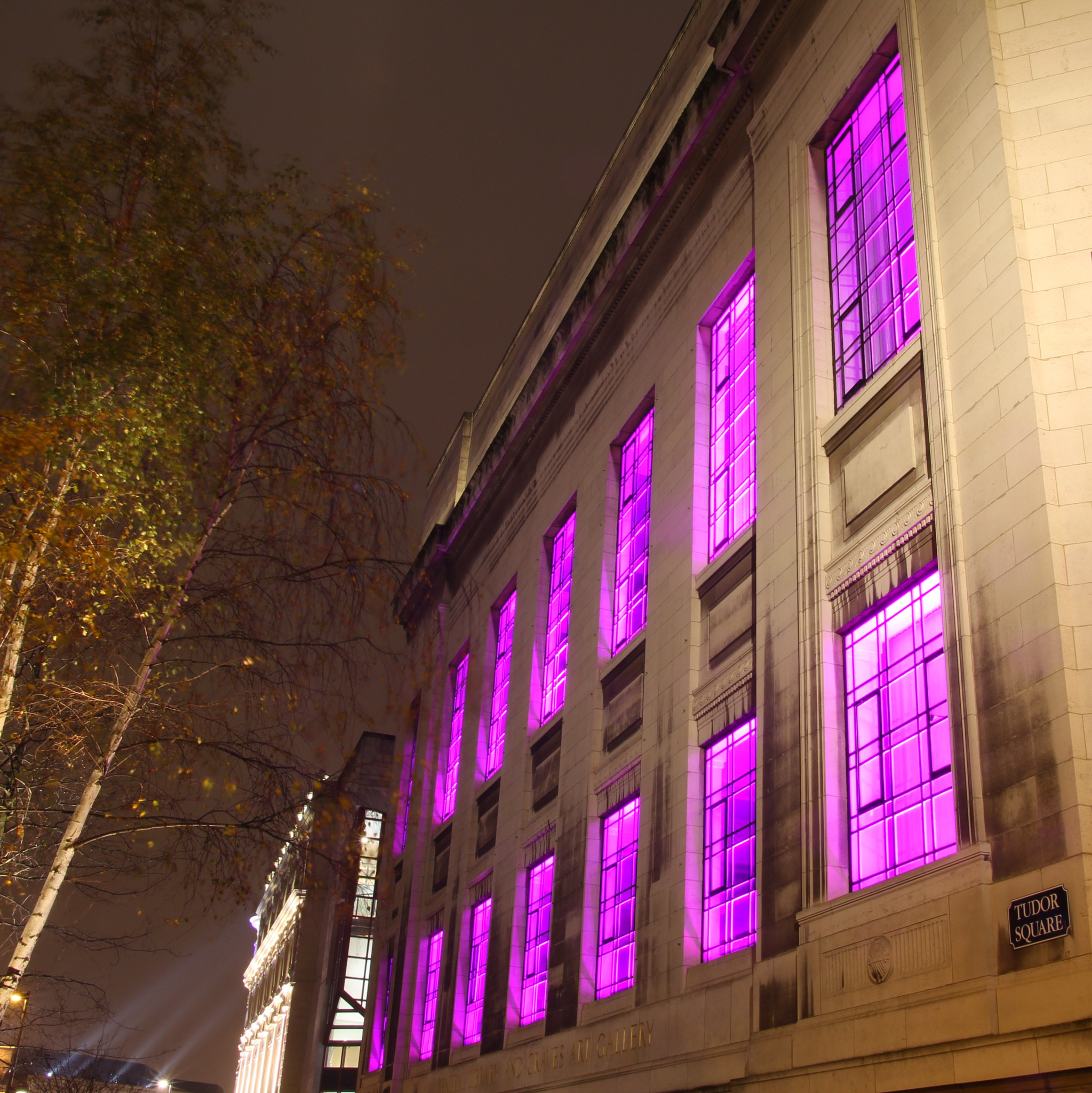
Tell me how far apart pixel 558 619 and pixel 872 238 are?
41.1 ft

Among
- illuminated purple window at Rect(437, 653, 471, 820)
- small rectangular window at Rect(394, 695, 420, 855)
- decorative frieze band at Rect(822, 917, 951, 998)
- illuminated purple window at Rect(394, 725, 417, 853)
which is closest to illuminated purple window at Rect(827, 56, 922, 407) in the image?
decorative frieze band at Rect(822, 917, 951, 998)

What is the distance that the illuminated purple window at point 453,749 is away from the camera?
31.1m

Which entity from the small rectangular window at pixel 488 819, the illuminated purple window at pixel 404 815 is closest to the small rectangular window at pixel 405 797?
the illuminated purple window at pixel 404 815

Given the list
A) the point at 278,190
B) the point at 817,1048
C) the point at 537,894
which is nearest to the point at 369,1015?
the point at 537,894

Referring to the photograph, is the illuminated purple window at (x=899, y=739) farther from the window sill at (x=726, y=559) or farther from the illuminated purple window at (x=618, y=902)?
the illuminated purple window at (x=618, y=902)

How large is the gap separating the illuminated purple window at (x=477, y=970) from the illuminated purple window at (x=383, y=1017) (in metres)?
6.73

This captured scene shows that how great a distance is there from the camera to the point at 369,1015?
34531 millimetres

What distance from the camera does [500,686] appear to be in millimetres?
28719

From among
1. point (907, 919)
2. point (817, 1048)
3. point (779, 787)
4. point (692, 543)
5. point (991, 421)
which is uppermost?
point (692, 543)

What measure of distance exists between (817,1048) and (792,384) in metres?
8.18

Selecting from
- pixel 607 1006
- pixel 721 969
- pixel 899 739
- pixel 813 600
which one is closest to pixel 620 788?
pixel 607 1006

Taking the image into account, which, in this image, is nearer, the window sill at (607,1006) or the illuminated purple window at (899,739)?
the illuminated purple window at (899,739)

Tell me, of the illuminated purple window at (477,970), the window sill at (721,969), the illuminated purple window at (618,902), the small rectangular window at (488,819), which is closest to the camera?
the window sill at (721,969)

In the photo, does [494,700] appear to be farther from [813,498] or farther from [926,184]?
[926,184]
